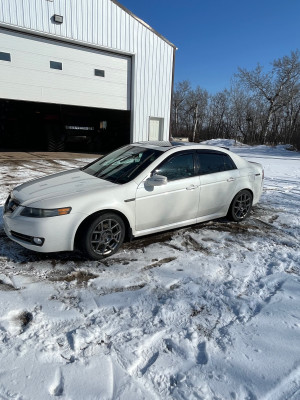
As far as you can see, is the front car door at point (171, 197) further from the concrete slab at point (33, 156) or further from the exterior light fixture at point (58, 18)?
the exterior light fixture at point (58, 18)

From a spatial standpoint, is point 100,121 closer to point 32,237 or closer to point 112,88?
point 112,88

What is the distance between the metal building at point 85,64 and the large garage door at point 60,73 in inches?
1.4

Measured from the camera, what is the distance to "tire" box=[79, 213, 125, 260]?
339 cm

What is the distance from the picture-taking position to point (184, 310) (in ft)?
8.72

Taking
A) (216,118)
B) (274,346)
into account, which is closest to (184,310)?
(274,346)

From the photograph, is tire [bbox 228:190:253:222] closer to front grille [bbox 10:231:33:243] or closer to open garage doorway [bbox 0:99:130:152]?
front grille [bbox 10:231:33:243]

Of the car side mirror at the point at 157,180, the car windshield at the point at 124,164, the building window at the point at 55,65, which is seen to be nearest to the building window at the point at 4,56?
the building window at the point at 55,65

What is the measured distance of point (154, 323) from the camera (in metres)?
2.47

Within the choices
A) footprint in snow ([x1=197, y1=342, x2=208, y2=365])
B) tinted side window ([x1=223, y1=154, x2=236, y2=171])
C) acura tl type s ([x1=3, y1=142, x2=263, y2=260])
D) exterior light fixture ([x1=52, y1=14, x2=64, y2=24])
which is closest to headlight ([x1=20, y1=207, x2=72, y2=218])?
acura tl type s ([x1=3, y1=142, x2=263, y2=260])

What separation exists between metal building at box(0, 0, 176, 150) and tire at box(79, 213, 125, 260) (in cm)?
1068

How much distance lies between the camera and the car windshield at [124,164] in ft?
13.0

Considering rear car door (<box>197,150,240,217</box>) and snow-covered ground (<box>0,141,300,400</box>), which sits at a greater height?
rear car door (<box>197,150,240,217</box>)

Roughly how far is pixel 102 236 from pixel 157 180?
1.02 m

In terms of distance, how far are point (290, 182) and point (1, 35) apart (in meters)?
11.9
